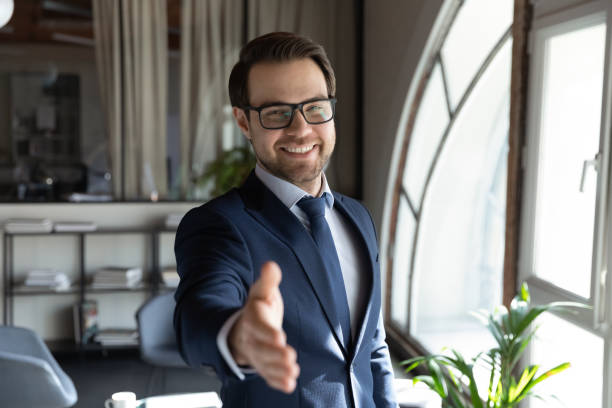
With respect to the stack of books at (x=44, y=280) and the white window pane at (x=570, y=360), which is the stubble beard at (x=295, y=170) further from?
the stack of books at (x=44, y=280)

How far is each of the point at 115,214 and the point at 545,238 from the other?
3962 millimetres

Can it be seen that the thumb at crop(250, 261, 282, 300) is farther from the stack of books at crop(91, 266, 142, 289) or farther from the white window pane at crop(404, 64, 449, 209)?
the stack of books at crop(91, 266, 142, 289)

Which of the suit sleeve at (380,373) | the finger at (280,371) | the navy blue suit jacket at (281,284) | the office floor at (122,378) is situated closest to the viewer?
the finger at (280,371)

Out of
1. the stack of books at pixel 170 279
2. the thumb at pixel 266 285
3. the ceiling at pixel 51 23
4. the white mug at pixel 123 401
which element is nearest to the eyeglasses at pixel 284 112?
the thumb at pixel 266 285

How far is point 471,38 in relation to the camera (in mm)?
4352

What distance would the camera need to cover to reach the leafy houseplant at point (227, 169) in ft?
19.1

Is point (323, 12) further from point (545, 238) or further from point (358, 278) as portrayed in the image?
point (358, 278)

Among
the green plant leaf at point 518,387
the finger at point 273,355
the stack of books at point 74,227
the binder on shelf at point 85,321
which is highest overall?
the finger at point 273,355

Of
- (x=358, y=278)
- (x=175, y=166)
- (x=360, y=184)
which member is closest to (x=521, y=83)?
(x=358, y=278)

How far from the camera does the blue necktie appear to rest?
1.31 m

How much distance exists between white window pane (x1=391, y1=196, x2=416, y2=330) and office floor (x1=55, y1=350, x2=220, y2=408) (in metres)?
1.61

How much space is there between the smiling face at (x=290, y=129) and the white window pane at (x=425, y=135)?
3.42 meters

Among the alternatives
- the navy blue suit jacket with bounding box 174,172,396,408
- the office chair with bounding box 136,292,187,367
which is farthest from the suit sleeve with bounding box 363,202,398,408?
the office chair with bounding box 136,292,187,367

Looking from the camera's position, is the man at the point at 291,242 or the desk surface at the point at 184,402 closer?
the man at the point at 291,242
